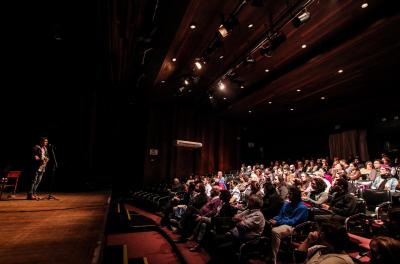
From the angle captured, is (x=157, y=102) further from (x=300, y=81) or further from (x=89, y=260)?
(x=89, y=260)

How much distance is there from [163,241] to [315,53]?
5.64 meters

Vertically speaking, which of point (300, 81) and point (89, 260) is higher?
point (300, 81)

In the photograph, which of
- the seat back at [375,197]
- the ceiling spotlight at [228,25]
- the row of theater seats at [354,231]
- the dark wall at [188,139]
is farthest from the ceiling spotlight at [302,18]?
the dark wall at [188,139]

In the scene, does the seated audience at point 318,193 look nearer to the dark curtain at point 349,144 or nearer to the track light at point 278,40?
the track light at point 278,40

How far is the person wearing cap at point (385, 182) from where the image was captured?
514 cm

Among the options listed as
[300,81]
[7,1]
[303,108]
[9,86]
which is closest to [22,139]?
[9,86]

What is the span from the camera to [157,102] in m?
10.7

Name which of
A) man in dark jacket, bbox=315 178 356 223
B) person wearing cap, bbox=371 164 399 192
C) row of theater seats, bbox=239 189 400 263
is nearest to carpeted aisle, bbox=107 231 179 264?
row of theater seats, bbox=239 189 400 263

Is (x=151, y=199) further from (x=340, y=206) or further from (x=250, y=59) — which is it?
(x=340, y=206)

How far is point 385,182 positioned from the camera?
5.42 m

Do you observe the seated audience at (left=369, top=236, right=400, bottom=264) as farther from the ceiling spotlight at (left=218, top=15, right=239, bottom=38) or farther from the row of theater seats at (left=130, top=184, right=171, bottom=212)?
the row of theater seats at (left=130, top=184, right=171, bottom=212)

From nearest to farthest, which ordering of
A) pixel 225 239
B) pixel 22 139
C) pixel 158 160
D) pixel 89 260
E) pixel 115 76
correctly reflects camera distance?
pixel 89 260 → pixel 225 239 → pixel 22 139 → pixel 115 76 → pixel 158 160

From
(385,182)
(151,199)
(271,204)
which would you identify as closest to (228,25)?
(271,204)

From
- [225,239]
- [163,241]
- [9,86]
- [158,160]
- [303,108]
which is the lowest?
[163,241]
